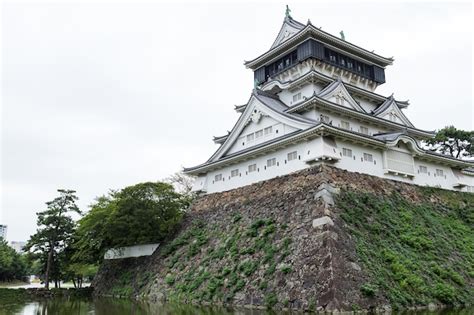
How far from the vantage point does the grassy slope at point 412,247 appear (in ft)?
48.5

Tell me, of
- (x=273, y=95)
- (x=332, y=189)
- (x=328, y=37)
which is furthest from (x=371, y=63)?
(x=332, y=189)

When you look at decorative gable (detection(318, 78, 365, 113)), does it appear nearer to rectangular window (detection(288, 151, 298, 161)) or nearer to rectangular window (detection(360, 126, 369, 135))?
rectangular window (detection(360, 126, 369, 135))

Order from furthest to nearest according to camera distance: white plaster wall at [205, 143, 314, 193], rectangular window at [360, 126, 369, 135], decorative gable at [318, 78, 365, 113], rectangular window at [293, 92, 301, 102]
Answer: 1. rectangular window at [293, 92, 301, 102]
2. rectangular window at [360, 126, 369, 135]
3. decorative gable at [318, 78, 365, 113]
4. white plaster wall at [205, 143, 314, 193]

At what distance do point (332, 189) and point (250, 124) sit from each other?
Result: 7.98 meters

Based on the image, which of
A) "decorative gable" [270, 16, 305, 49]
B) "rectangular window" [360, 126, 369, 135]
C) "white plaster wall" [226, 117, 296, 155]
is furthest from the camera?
"decorative gable" [270, 16, 305, 49]

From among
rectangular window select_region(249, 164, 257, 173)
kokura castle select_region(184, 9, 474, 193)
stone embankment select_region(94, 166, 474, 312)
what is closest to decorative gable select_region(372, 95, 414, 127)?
kokura castle select_region(184, 9, 474, 193)

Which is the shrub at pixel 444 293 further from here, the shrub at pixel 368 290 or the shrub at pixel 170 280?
the shrub at pixel 170 280

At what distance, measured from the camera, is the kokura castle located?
20.6 metres

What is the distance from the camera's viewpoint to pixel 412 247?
57.5 ft

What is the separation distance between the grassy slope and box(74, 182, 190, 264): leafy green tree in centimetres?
1202

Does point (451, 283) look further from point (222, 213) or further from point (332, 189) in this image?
point (222, 213)

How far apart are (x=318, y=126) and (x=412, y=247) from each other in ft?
21.8

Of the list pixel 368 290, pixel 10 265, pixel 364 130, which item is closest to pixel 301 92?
pixel 364 130

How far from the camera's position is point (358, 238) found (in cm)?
1614
